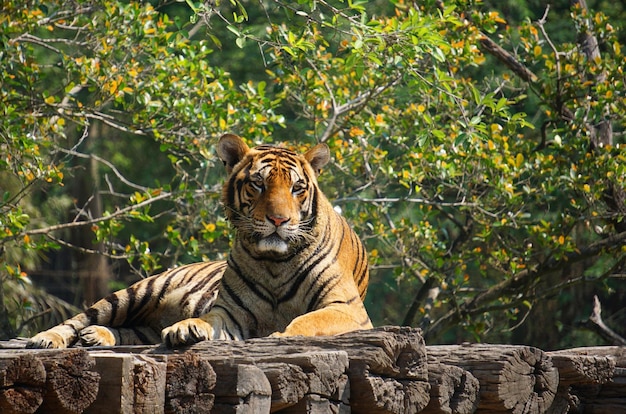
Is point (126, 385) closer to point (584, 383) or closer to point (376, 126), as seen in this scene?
point (584, 383)

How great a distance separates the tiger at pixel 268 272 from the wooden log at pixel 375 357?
91 centimetres

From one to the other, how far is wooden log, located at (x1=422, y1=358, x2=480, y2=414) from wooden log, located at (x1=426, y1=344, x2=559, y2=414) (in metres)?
0.07

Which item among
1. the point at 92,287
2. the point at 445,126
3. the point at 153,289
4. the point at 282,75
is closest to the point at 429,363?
the point at 153,289

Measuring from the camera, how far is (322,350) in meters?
3.38

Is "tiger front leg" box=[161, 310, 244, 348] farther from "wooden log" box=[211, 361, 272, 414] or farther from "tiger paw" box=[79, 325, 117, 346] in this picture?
"tiger paw" box=[79, 325, 117, 346]

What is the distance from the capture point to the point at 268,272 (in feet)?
16.0

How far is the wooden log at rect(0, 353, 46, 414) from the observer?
2414mm

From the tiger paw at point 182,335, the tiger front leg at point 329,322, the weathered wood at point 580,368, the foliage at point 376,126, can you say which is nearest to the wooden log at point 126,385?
the tiger paw at point 182,335

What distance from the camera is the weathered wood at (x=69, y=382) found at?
8.14 ft

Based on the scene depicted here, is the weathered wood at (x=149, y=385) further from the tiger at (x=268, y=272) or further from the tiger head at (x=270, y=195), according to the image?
the tiger head at (x=270, y=195)

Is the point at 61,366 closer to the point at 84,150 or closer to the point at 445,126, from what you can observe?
the point at 445,126

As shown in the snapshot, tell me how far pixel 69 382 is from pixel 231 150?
2.76m

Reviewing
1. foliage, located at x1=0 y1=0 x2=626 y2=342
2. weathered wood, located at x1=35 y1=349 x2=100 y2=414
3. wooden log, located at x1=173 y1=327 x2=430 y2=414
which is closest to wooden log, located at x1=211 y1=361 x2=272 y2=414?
wooden log, located at x1=173 y1=327 x2=430 y2=414

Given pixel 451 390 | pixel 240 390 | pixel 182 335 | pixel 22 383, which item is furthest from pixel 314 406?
pixel 22 383
